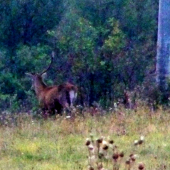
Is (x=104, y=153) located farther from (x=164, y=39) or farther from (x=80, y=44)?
(x=80, y=44)

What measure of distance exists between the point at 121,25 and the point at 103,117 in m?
17.7

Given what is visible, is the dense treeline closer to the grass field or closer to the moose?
the moose

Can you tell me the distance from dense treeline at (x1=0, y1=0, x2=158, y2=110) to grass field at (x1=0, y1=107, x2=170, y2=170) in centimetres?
496

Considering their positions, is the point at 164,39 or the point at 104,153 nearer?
the point at 104,153

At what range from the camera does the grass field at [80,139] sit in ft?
26.8

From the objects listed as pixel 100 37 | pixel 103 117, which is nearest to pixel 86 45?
pixel 100 37

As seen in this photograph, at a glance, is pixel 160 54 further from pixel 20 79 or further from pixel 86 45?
pixel 20 79

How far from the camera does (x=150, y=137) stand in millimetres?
9438

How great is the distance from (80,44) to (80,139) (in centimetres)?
968

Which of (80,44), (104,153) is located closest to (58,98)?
(80,44)

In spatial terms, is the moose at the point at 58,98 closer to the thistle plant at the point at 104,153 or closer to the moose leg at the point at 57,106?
the moose leg at the point at 57,106

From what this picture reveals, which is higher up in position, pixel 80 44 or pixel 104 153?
pixel 80 44

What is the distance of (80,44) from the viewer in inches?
744

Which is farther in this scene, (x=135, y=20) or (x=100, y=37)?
(x=135, y=20)
